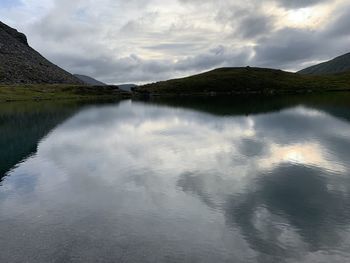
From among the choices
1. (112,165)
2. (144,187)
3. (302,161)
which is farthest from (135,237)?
(302,161)

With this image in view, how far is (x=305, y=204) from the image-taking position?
34.4 metres

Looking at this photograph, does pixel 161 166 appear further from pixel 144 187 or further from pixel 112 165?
pixel 144 187

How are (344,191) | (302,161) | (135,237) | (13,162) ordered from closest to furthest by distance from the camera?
(135,237), (344,191), (302,161), (13,162)

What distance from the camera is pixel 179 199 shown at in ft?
122

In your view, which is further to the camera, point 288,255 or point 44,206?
point 44,206

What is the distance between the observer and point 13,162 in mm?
58656

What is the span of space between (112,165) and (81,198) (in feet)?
54.0

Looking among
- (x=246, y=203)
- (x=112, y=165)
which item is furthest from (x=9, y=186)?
(x=246, y=203)

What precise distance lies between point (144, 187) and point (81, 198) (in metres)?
7.21

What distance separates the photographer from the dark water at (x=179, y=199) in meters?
25.7

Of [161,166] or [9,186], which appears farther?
[161,166]

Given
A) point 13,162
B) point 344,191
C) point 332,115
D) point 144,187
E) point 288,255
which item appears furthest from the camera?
point 332,115

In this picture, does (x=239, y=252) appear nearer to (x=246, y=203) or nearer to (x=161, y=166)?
(x=246, y=203)

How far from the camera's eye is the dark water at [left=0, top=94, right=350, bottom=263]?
25.7m
